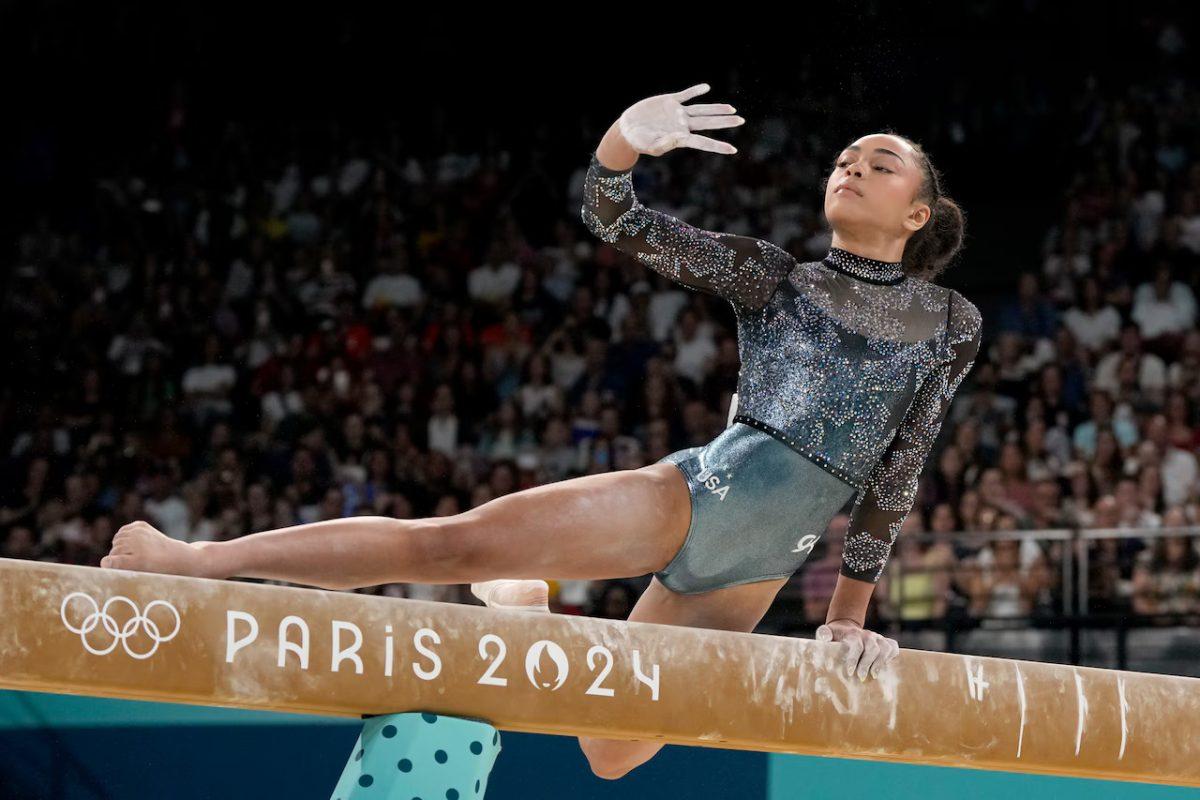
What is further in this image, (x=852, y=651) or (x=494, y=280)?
(x=494, y=280)

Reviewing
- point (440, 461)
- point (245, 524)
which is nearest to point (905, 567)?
point (440, 461)

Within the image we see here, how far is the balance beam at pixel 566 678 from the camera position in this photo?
7.98 ft

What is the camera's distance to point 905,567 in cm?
703

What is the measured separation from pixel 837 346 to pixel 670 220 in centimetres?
42

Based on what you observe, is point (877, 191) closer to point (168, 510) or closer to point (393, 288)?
point (168, 510)

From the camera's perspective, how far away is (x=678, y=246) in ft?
10.4

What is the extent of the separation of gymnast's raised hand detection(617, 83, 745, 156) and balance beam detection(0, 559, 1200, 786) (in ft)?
2.85

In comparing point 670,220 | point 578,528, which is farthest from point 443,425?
point 578,528

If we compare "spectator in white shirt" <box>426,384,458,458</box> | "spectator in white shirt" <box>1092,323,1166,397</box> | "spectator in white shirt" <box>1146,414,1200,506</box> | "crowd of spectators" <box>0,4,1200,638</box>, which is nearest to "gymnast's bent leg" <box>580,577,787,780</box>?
"crowd of spectators" <box>0,4,1200,638</box>

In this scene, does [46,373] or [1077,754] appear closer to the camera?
[1077,754]

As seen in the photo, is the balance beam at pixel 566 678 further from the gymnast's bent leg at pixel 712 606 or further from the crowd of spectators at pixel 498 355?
the crowd of spectators at pixel 498 355

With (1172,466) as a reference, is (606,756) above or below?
below

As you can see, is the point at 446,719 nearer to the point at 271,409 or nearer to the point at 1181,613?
the point at 1181,613

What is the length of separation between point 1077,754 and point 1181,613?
367cm
